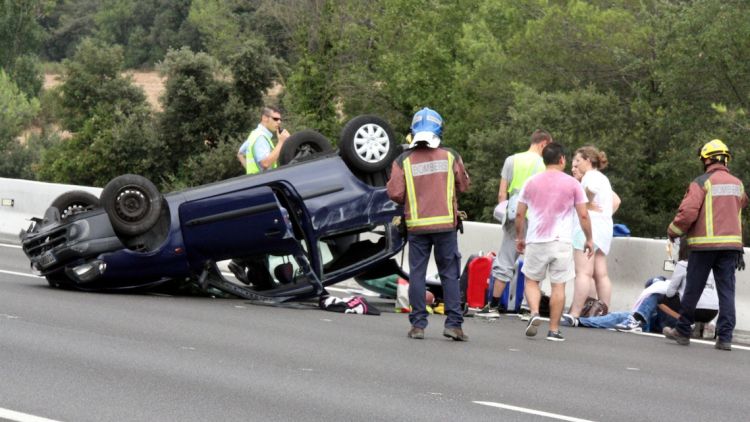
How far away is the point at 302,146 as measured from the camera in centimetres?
1373

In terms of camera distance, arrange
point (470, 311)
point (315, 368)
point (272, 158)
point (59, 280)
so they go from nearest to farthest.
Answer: point (315, 368) < point (59, 280) < point (470, 311) < point (272, 158)

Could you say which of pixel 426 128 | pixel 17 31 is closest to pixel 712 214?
pixel 426 128

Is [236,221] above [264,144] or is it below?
below

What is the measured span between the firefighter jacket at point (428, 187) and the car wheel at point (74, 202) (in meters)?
3.55

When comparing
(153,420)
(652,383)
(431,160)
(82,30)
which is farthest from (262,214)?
(82,30)

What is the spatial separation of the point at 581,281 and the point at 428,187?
8.02 ft

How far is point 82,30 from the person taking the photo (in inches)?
4225

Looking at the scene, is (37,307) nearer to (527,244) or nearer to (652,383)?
(527,244)

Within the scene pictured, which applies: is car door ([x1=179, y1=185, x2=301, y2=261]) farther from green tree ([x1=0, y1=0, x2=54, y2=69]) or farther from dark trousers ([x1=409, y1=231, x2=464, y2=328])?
green tree ([x1=0, y1=0, x2=54, y2=69])

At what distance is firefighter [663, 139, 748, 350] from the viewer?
11.4 metres

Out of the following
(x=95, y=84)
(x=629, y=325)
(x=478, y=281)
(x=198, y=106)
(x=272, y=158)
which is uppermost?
(x=95, y=84)

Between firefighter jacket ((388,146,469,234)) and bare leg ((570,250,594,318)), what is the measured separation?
7.21 feet

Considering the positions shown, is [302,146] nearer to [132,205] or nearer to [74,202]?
[132,205]

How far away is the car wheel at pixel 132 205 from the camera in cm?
1219
